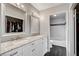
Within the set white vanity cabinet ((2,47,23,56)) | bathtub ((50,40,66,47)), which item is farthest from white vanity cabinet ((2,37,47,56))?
bathtub ((50,40,66,47))

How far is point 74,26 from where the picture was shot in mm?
1754

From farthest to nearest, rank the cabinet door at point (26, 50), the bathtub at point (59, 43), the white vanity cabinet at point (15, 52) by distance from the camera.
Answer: the bathtub at point (59, 43) < the cabinet door at point (26, 50) < the white vanity cabinet at point (15, 52)

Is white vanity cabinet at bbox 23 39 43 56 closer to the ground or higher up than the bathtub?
closer to the ground

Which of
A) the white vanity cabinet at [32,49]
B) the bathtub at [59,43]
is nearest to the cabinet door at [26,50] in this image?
the white vanity cabinet at [32,49]

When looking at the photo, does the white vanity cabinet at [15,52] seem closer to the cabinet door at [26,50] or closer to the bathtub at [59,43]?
the cabinet door at [26,50]

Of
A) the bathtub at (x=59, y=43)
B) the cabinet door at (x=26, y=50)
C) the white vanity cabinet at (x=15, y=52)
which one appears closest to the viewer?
the white vanity cabinet at (x=15, y=52)

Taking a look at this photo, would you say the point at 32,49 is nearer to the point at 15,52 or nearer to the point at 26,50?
the point at 26,50

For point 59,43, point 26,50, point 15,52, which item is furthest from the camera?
point 59,43

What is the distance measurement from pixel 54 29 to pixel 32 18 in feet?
2.04

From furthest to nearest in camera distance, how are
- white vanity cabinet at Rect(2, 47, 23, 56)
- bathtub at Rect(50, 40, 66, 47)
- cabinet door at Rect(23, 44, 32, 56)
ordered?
bathtub at Rect(50, 40, 66, 47)
cabinet door at Rect(23, 44, 32, 56)
white vanity cabinet at Rect(2, 47, 23, 56)

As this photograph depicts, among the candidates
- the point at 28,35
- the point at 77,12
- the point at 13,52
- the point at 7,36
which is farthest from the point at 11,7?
the point at 77,12

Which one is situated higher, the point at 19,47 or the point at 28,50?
the point at 19,47

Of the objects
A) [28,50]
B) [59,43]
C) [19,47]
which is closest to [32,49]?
[28,50]

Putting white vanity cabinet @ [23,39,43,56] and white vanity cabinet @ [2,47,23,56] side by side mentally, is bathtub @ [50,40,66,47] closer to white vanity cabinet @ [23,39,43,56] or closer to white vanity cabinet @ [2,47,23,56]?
white vanity cabinet @ [23,39,43,56]
